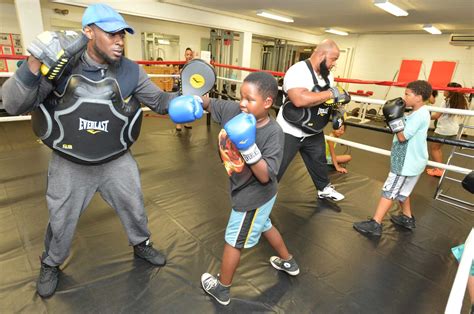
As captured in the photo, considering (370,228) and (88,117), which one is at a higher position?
(88,117)

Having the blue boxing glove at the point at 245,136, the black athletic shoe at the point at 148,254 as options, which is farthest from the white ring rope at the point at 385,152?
the black athletic shoe at the point at 148,254

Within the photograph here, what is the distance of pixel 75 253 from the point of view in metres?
1.64

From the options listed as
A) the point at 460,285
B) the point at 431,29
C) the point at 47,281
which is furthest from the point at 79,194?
the point at 431,29

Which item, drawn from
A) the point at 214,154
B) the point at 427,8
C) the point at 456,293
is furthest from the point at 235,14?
the point at 456,293

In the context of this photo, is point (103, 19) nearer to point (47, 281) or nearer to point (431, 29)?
point (47, 281)

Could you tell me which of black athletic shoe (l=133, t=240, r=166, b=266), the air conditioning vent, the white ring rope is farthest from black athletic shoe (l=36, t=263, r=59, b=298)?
the air conditioning vent

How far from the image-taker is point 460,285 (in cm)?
62

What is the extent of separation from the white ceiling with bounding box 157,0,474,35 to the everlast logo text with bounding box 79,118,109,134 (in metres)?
5.49

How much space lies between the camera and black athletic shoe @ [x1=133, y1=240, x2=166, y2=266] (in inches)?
62.5

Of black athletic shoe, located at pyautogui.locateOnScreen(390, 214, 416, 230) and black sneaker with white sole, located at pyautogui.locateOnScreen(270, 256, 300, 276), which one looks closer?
black sneaker with white sole, located at pyautogui.locateOnScreen(270, 256, 300, 276)

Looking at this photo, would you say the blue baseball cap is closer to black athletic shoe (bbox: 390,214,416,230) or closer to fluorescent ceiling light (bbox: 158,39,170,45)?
black athletic shoe (bbox: 390,214,416,230)

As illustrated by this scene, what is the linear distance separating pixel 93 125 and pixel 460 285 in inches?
51.5

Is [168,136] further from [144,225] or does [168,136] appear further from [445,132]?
[445,132]

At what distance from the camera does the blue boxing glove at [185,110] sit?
1.19 meters
